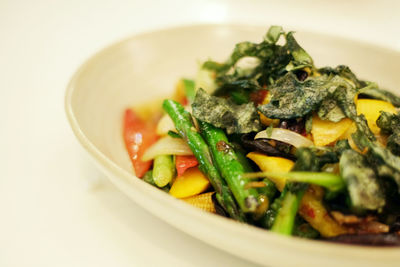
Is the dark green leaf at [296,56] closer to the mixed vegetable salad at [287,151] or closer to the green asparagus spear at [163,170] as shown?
the mixed vegetable salad at [287,151]

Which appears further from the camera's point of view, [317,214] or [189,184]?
[189,184]

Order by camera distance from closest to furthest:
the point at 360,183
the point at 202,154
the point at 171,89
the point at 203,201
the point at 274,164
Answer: the point at 360,183 < the point at 274,164 < the point at 203,201 < the point at 202,154 < the point at 171,89

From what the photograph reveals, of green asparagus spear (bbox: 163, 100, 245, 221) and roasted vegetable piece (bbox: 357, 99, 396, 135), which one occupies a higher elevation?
roasted vegetable piece (bbox: 357, 99, 396, 135)

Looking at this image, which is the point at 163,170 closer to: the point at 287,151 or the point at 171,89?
the point at 287,151

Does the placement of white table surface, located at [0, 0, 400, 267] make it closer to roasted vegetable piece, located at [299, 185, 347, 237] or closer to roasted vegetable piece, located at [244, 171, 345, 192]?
roasted vegetable piece, located at [299, 185, 347, 237]

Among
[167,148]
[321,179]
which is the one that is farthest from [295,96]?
[167,148]

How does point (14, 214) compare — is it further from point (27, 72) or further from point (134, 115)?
point (27, 72)

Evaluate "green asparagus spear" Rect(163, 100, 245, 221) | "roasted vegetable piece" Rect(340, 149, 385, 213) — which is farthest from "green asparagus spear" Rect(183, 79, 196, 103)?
"roasted vegetable piece" Rect(340, 149, 385, 213)
